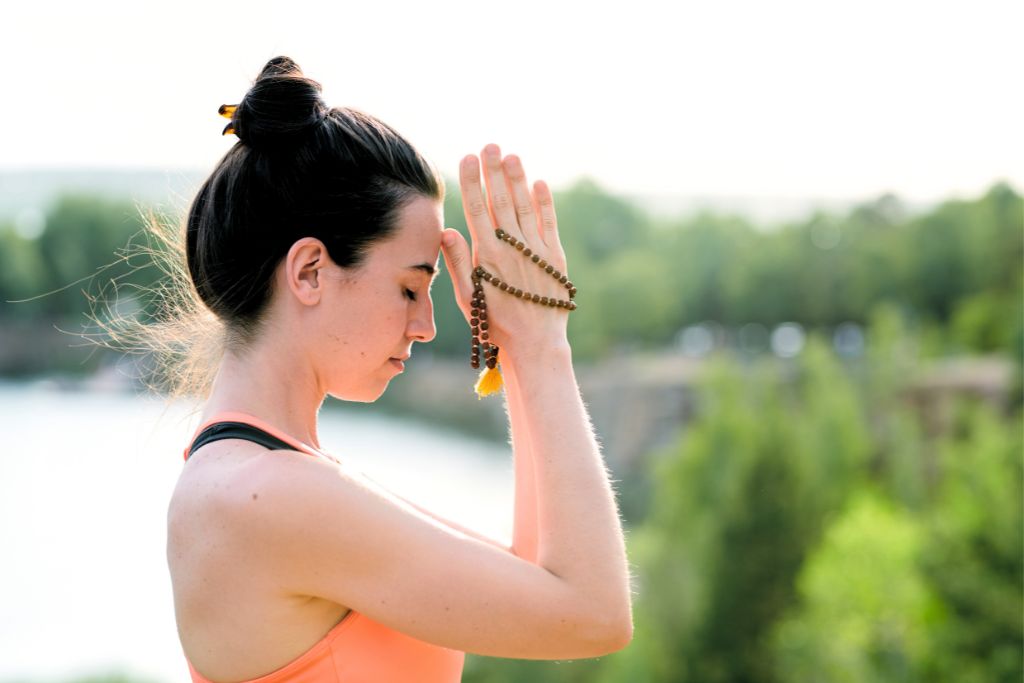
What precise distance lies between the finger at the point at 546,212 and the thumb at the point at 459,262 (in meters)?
0.09

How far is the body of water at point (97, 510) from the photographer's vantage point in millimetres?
25688

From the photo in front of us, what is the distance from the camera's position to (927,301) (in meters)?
31.9

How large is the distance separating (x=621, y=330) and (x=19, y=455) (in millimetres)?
18211

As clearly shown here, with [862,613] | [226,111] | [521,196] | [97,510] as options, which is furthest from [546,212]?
[97,510]

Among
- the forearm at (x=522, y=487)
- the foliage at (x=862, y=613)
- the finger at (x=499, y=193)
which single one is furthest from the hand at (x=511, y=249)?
the foliage at (x=862, y=613)

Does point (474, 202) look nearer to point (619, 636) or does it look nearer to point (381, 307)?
point (381, 307)

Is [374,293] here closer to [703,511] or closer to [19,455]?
[703,511]

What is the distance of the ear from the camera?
112 cm

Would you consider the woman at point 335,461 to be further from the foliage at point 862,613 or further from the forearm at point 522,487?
the foliage at point 862,613

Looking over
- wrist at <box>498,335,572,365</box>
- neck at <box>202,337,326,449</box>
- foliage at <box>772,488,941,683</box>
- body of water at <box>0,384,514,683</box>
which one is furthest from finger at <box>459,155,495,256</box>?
body of water at <box>0,384,514,683</box>

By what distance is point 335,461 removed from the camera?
3.87 ft

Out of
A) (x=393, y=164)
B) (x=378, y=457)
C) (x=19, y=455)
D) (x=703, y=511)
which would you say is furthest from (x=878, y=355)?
(x=393, y=164)

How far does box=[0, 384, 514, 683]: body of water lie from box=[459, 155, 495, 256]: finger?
22.9 m

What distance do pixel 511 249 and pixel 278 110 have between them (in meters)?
→ 0.29
